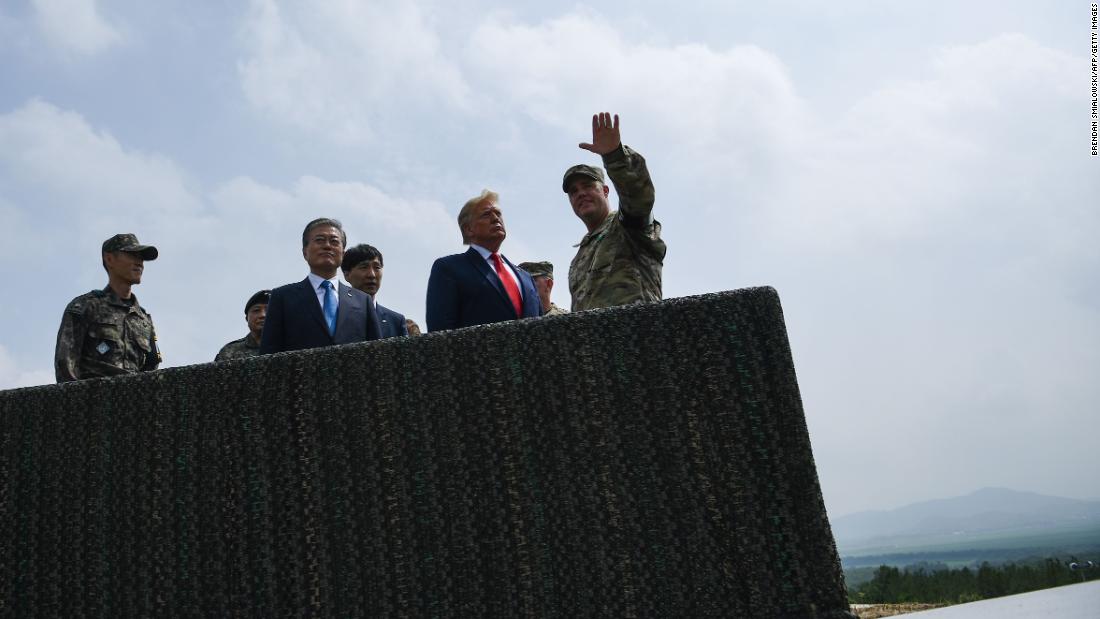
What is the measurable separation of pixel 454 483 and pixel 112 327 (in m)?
3.40

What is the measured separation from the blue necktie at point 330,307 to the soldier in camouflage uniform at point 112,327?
1.26 m

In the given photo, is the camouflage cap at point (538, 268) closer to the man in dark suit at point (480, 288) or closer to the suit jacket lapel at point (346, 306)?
the suit jacket lapel at point (346, 306)

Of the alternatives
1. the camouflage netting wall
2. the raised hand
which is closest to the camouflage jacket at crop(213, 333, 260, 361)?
the raised hand

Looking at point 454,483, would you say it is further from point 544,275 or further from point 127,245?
point 544,275

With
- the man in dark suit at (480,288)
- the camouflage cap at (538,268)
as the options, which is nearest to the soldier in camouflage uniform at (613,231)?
the man in dark suit at (480,288)

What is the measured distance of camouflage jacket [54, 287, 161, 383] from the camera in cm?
369

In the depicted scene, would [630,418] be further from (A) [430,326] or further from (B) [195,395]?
(A) [430,326]

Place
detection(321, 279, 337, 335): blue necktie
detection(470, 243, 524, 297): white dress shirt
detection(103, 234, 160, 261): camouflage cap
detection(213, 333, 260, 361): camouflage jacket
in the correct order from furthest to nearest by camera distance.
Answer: detection(213, 333, 260, 361): camouflage jacket < detection(103, 234, 160, 261): camouflage cap < detection(321, 279, 337, 335): blue necktie < detection(470, 243, 524, 297): white dress shirt

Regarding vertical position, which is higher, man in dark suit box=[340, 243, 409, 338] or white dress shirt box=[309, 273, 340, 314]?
man in dark suit box=[340, 243, 409, 338]

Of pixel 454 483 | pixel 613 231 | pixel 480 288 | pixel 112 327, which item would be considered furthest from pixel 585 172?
pixel 112 327

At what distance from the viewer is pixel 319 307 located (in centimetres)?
305

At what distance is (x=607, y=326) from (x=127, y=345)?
357 centimetres

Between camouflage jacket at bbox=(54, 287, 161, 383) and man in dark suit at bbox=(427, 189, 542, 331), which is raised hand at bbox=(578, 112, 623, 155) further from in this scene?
camouflage jacket at bbox=(54, 287, 161, 383)

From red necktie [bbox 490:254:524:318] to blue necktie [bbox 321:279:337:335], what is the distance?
2.52 feet
